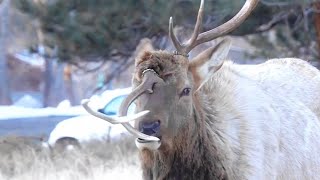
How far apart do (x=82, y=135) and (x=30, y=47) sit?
1942 millimetres

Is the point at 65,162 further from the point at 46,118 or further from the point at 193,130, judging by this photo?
the point at 46,118

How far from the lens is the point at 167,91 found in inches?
245

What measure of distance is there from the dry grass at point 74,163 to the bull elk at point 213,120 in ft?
11.5

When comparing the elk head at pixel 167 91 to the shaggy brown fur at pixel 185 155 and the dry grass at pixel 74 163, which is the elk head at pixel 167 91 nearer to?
the shaggy brown fur at pixel 185 155

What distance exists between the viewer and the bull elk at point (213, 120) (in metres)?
6.16

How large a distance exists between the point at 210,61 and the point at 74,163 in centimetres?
571

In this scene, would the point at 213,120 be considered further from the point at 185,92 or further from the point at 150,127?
the point at 150,127

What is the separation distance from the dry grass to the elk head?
13.9ft

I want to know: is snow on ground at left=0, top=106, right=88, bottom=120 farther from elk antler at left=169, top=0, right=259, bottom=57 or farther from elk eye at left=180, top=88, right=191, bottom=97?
elk eye at left=180, top=88, right=191, bottom=97

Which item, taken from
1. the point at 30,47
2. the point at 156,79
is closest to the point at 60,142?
the point at 30,47

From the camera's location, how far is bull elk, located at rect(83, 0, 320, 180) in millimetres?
6164

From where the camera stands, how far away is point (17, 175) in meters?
11.4

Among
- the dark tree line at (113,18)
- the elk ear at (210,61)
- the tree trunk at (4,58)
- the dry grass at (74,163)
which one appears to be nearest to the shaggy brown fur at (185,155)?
the elk ear at (210,61)

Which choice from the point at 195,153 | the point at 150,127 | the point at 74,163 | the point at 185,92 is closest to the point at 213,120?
the point at 195,153
